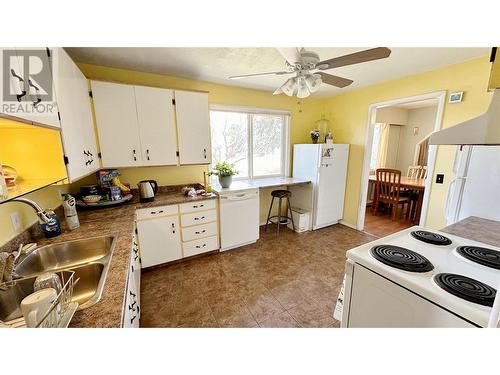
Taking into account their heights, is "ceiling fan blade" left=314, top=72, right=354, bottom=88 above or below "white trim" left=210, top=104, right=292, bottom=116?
below

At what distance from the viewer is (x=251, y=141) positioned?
11.1ft

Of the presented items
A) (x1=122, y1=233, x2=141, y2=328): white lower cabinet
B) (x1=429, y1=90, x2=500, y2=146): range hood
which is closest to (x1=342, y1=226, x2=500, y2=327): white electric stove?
(x1=429, y1=90, x2=500, y2=146): range hood

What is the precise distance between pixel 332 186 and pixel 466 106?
181 cm

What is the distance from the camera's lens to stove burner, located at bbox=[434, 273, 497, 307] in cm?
71

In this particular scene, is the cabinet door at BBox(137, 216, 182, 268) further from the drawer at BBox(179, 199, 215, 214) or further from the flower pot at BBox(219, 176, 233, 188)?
the flower pot at BBox(219, 176, 233, 188)

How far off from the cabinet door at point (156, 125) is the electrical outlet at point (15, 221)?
3.99 feet

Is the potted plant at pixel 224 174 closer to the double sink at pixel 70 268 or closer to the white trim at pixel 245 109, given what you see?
the white trim at pixel 245 109

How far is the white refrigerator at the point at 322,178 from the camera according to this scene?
322cm

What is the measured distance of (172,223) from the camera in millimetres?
2312

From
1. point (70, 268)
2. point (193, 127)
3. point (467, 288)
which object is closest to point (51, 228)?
point (70, 268)

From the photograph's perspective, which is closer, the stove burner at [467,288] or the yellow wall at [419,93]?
the stove burner at [467,288]

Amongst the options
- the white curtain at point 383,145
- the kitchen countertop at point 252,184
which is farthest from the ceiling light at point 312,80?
the white curtain at point 383,145

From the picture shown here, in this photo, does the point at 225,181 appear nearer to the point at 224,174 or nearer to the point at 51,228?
the point at 224,174
